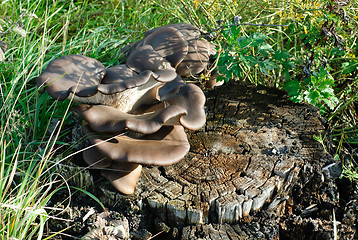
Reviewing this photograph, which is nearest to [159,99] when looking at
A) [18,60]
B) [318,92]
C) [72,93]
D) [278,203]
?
[72,93]

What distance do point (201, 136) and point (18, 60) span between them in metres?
2.06

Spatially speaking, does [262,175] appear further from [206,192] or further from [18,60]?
[18,60]

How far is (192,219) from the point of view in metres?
2.47

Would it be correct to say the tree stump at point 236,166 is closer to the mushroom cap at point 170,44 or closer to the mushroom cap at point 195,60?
the mushroom cap at point 195,60

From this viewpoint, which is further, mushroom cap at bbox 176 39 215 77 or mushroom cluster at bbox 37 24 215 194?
mushroom cap at bbox 176 39 215 77

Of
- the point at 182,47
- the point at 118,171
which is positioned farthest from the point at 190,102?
the point at 182,47

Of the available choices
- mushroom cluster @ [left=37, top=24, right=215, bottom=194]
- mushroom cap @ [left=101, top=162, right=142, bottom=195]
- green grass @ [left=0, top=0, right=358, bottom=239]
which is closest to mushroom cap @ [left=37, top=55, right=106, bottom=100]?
mushroom cluster @ [left=37, top=24, right=215, bottom=194]

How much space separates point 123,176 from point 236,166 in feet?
2.79

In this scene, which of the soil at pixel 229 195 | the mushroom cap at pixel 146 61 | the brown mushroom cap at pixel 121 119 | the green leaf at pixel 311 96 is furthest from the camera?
the green leaf at pixel 311 96

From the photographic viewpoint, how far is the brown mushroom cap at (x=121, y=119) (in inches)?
90.1

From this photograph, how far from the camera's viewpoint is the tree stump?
2498 millimetres

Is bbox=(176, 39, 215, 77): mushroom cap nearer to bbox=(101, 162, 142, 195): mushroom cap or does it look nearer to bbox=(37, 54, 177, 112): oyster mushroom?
bbox=(37, 54, 177, 112): oyster mushroom

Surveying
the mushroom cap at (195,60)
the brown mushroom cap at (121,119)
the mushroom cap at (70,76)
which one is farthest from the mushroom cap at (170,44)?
the brown mushroom cap at (121,119)

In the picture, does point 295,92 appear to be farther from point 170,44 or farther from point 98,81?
point 98,81
